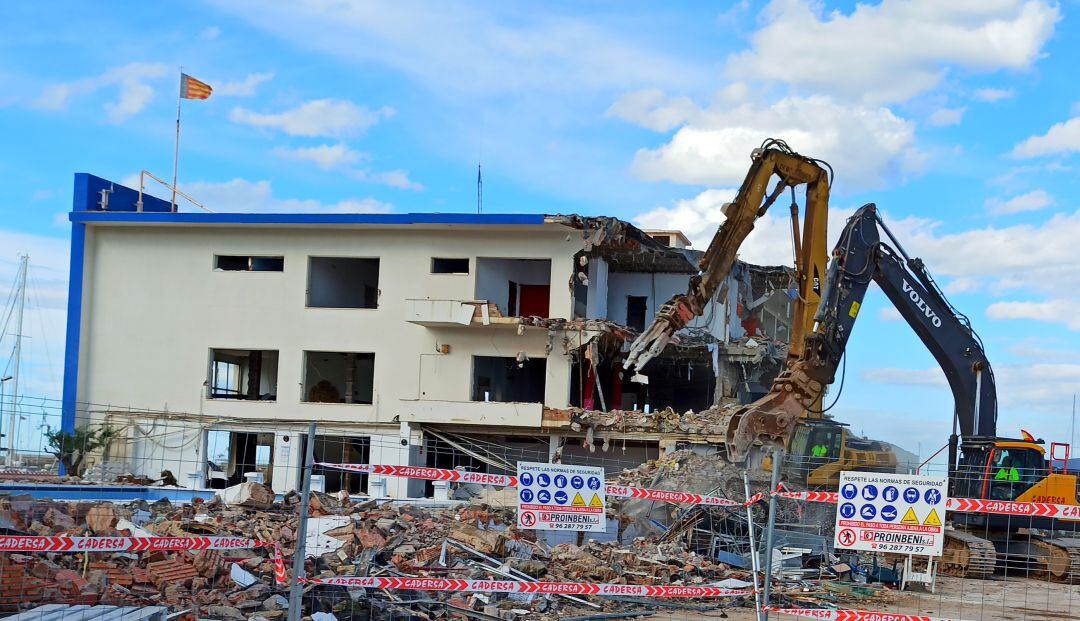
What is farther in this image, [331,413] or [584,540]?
[331,413]

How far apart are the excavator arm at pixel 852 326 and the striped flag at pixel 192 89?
2628 centimetres

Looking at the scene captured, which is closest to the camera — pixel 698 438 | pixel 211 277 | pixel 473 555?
pixel 473 555

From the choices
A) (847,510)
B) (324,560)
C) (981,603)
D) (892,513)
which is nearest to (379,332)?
(324,560)

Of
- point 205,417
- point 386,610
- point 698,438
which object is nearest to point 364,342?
point 205,417

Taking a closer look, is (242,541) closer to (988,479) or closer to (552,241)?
(988,479)

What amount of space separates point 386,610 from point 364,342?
2430 centimetres

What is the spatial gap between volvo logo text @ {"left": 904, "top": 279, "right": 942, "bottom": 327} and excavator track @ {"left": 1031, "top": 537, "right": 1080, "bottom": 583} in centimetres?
442

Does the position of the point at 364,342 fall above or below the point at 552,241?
below

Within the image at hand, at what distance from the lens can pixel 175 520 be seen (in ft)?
52.6

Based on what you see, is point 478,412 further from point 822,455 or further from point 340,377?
point 822,455

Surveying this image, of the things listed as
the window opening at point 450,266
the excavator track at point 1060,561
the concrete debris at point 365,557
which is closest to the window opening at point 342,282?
the window opening at point 450,266

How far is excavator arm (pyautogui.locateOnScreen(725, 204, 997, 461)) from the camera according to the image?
21188 millimetres

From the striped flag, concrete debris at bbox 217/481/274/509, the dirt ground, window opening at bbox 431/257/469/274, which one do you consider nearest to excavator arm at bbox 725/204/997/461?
the dirt ground

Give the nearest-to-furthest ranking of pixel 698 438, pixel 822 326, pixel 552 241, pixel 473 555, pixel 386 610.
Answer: pixel 386 610, pixel 473 555, pixel 822 326, pixel 698 438, pixel 552 241
